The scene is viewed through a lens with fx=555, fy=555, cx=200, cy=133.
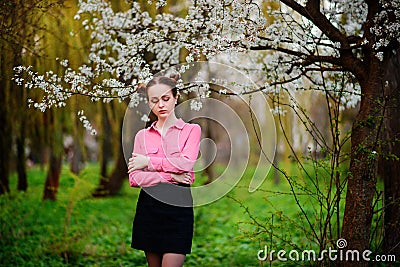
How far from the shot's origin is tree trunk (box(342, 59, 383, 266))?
3809mm

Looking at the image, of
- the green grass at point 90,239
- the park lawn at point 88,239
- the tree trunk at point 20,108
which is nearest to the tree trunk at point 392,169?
the green grass at point 90,239

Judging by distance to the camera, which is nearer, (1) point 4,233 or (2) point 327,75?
(2) point 327,75

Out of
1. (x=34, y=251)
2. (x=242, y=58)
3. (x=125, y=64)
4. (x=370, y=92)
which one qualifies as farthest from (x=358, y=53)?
(x=34, y=251)

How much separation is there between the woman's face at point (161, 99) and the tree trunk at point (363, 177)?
1.41 metres

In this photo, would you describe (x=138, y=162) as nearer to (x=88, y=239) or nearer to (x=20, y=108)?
(x=88, y=239)

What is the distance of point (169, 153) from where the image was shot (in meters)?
3.02

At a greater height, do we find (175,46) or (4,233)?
(175,46)

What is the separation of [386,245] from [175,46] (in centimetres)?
234

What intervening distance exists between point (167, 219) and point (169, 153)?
1.18 ft

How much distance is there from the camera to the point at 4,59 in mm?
4270

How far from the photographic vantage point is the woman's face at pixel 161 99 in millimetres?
3105

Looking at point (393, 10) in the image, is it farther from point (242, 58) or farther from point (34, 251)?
point (34, 251)

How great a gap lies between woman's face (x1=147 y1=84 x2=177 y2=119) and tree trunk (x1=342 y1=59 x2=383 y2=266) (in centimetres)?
141

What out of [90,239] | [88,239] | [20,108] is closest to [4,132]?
[20,108]
